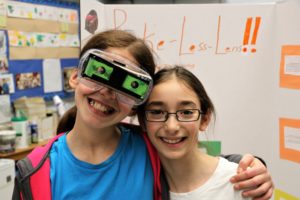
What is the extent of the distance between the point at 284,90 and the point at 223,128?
34 centimetres

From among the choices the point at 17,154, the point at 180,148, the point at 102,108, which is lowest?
the point at 17,154

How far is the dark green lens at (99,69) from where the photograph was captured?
0.85 meters

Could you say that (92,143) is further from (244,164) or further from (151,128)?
(244,164)

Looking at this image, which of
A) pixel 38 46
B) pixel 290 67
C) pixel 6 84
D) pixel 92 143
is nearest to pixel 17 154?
pixel 6 84

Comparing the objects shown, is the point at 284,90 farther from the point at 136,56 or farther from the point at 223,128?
the point at 136,56

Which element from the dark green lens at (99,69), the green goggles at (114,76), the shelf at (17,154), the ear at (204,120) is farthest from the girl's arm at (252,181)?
the shelf at (17,154)

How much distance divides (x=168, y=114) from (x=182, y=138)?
8 cm

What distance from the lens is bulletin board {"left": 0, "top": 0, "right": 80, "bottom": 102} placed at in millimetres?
2480

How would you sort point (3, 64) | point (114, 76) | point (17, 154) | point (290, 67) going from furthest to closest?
point (3, 64) → point (17, 154) → point (290, 67) → point (114, 76)

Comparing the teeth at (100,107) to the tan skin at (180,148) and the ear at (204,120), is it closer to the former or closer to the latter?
the tan skin at (180,148)

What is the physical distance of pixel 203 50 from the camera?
1.68 meters

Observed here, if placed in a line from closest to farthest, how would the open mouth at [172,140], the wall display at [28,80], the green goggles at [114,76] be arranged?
the green goggles at [114,76] < the open mouth at [172,140] < the wall display at [28,80]

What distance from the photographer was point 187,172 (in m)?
1.01

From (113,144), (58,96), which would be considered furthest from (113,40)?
(58,96)
